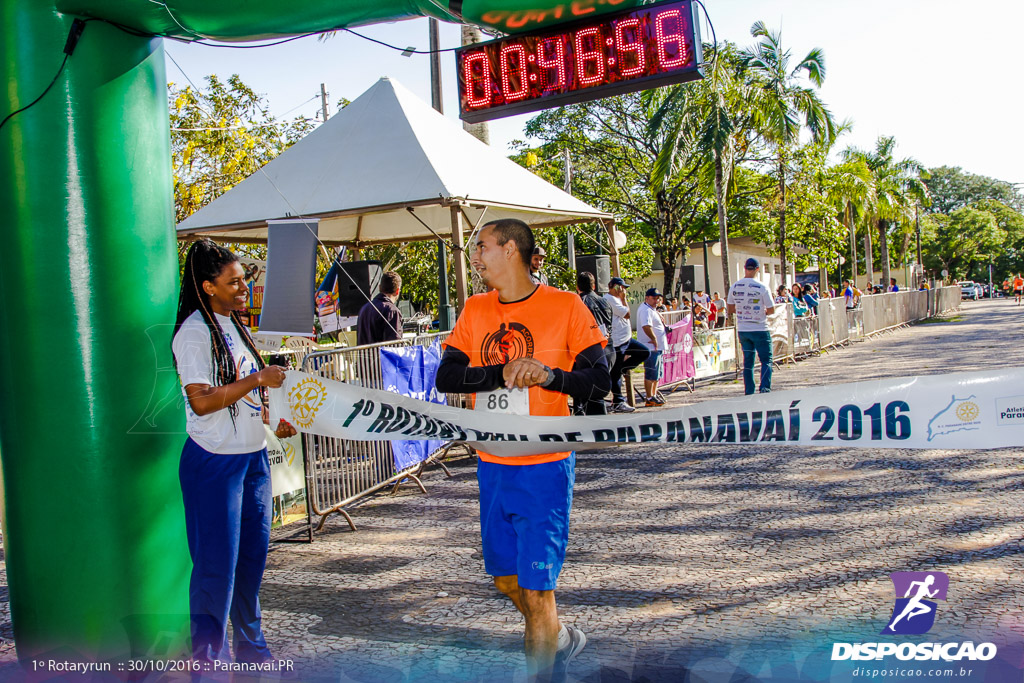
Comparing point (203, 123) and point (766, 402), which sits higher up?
point (203, 123)

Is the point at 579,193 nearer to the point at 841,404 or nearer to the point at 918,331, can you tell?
the point at 918,331

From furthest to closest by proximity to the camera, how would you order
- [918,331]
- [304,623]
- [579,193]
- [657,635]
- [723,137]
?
[579,193] → [918,331] → [723,137] → [304,623] → [657,635]

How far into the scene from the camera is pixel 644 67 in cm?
366

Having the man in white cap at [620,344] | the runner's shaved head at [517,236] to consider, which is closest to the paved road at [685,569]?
the runner's shaved head at [517,236]

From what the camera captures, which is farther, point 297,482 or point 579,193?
point 579,193

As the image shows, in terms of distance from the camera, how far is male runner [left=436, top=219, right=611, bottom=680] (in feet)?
10.2

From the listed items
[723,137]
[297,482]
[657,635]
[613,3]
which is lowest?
[657,635]

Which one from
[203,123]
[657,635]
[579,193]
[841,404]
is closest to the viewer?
→ [841,404]

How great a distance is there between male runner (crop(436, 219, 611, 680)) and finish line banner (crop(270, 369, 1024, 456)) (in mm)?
86

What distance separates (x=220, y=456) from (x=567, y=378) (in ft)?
4.58

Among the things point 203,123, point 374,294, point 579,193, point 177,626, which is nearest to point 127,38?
point 177,626

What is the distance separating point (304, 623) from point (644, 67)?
10.5 feet

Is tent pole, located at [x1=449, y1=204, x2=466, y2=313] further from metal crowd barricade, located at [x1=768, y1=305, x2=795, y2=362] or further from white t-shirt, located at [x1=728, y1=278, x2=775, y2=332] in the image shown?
metal crowd barricade, located at [x1=768, y1=305, x2=795, y2=362]

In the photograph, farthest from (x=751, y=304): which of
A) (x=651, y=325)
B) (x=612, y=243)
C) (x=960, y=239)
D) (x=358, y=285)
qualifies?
(x=960, y=239)
